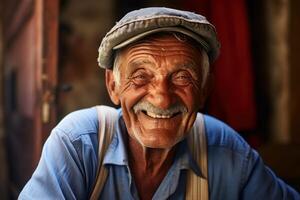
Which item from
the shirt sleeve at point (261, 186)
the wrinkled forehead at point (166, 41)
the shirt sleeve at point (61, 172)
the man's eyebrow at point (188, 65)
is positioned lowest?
the shirt sleeve at point (261, 186)

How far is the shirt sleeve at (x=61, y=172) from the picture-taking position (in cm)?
170

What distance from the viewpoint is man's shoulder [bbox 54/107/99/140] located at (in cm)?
187

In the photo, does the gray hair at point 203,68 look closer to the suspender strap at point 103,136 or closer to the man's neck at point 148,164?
the suspender strap at point 103,136

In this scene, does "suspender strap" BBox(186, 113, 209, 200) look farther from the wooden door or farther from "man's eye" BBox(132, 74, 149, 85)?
the wooden door

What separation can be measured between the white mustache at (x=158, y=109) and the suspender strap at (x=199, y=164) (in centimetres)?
29

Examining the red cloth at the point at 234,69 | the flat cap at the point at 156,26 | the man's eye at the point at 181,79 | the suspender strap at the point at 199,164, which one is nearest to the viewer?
the flat cap at the point at 156,26

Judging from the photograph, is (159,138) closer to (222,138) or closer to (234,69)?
(222,138)

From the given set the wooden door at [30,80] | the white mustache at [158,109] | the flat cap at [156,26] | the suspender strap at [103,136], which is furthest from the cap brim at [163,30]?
the wooden door at [30,80]

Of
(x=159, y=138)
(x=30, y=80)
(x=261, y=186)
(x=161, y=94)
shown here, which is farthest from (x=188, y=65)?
(x=30, y=80)

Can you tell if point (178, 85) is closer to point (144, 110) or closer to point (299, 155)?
point (144, 110)

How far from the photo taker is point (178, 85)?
5.87 feet

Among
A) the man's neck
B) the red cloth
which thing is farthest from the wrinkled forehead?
the red cloth

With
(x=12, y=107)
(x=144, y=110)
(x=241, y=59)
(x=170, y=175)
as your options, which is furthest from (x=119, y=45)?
(x=12, y=107)

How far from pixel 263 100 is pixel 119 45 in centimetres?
186
